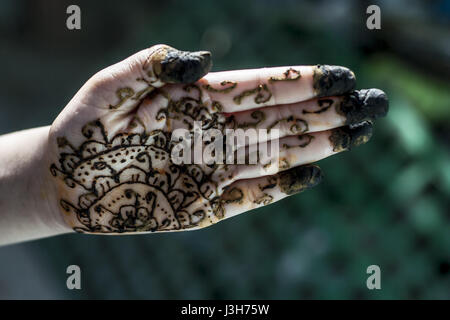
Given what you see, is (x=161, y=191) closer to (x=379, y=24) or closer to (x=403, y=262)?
(x=403, y=262)

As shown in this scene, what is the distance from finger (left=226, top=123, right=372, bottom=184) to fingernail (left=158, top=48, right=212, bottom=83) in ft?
0.67

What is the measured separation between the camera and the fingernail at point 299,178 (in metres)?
0.95

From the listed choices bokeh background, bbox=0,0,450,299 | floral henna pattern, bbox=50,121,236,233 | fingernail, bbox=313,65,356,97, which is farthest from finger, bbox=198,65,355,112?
bokeh background, bbox=0,0,450,299

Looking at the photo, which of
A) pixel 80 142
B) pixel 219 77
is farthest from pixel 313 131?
pixel 80 142

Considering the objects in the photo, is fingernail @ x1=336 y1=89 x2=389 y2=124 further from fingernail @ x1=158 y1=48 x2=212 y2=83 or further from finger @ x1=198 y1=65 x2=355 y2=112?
fingernail @ x1=158 y1=48 x2=212 y2=83

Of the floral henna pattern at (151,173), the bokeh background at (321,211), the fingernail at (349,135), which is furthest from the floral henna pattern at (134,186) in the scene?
the bokeh background at (321,211)

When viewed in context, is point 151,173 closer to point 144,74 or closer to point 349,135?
point 144,74

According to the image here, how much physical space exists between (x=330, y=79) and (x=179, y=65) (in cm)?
27

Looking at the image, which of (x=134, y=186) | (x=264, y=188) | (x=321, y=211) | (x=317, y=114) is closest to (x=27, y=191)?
(x=134, y=186)

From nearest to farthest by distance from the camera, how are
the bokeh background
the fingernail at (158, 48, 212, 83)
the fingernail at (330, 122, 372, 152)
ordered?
the fingernail at (158, 48, 212, 83) < the fingernail at (330, 122, 372, 152) < the bokeh background

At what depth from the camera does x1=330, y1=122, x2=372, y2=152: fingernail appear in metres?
0.92

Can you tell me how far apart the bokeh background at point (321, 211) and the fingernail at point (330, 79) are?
689 millimetres

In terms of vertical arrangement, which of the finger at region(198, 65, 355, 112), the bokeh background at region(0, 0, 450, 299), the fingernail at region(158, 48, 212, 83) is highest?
the fingernail at region(158, 48, 212, 83)

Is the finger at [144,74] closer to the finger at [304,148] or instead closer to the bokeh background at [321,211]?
the finger at [304,148]
